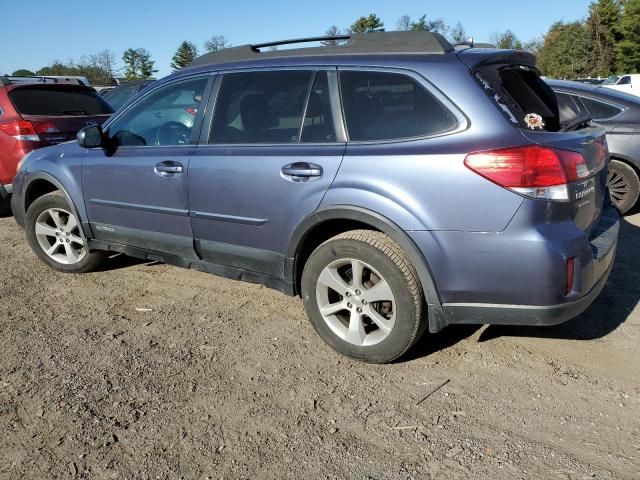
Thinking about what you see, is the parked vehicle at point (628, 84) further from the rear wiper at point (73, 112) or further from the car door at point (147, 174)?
the car door at point (147, 174)

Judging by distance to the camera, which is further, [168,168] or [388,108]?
[168,168]

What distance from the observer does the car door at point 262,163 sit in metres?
3.38

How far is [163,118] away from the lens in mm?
4379

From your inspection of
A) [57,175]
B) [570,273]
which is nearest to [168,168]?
[57,175]

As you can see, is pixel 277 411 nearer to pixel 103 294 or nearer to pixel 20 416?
pixel 20 416

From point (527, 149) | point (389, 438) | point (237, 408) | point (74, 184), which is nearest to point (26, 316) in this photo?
point (74, 184)

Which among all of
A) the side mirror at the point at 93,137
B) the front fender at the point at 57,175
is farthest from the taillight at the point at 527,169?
the front fender at the point at 57,175

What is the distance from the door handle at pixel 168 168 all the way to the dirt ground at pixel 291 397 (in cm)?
102

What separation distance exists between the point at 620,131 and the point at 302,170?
4682 millimetres

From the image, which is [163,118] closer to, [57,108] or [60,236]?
[60,236]

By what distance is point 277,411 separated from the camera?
115 inches

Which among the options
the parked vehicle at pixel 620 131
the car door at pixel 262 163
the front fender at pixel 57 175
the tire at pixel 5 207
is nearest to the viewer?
the car door at pixel 262 163

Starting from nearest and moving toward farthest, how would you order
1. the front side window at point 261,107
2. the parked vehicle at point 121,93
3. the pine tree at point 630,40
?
the front side window at point 261,107 < the parked vehicle at point 121,93 < the pine tree at point 630,40

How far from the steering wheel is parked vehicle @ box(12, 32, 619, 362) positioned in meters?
0.02
